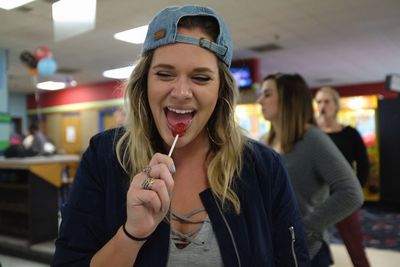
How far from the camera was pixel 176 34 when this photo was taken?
92cm

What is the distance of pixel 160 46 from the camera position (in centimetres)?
94

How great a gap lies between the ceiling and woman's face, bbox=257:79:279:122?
51cm

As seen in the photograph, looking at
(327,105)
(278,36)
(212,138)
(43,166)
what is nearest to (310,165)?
(212,138)

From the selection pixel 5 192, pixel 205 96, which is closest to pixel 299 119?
pixel 205 96

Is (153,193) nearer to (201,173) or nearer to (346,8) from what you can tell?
(201,173)

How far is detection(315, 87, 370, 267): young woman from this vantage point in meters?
2.46

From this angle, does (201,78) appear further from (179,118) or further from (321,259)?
(321,259)

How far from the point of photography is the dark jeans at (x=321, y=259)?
1.53 metres

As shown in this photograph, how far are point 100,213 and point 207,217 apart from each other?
27 centimetres

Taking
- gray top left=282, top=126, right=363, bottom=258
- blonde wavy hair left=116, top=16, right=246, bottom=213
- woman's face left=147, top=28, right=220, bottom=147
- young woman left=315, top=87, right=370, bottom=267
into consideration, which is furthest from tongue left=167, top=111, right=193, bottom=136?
young woman left=315, top=87, right=370, bottom=267

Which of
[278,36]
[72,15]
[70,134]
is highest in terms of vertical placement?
[278,36]

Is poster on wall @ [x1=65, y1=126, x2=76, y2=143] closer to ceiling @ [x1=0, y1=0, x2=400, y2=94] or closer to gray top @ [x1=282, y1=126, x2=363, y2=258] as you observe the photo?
ceiling @ [x1=0, y1=0, x2=400, y2=94]

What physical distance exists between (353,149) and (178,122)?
2.67 meters

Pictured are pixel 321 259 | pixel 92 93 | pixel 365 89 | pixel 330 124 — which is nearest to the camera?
pixel 321 259
